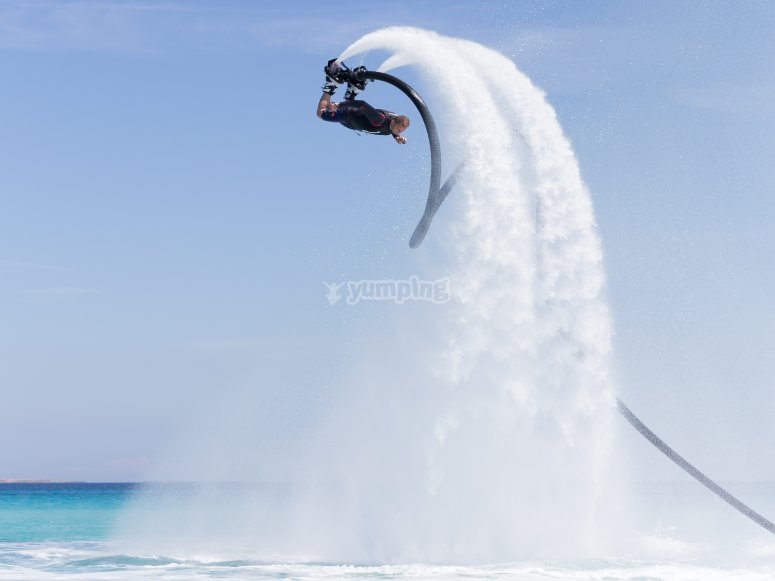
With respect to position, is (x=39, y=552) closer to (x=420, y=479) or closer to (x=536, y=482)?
(x=420, y=479)

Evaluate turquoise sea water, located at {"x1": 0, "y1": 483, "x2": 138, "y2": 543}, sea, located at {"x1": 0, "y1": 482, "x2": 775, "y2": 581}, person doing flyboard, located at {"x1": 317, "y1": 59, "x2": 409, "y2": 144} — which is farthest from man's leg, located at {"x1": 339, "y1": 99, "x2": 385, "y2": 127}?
turquoise sea water, located at {"x1": 0, "y1": 483, "x2": 138, "y2": 543}

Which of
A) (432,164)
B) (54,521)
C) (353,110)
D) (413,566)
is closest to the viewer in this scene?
(353,110)

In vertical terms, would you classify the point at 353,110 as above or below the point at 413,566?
above

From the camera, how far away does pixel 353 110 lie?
21.5 m

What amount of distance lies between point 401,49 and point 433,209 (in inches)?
164

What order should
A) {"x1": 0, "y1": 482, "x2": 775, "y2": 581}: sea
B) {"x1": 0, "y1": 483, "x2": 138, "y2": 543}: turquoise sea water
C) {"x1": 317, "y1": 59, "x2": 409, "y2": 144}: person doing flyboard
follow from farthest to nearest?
{"x1": 0, "y1": 483, "x2": 138, "y2": 543}: turquoise sea water → {"x1": 0, "y1": 482, "x2": 775, "y2": 581}: sea → {"x1": 317, "y1": 59, "x2": 409, "y2": 144}: person doing flyboard

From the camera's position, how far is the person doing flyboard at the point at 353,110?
2152 cm

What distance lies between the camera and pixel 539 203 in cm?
2911

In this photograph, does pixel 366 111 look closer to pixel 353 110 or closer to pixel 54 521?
pixel 353 110

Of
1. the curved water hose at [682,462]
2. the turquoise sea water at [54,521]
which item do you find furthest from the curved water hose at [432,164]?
the turquoise sea water at [54,521]

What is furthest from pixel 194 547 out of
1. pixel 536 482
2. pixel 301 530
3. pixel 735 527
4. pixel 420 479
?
pixel 735 527

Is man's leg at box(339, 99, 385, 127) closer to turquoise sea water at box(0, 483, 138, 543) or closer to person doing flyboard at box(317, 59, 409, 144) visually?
person doing flyboard at box(317, 59, 409, 144)

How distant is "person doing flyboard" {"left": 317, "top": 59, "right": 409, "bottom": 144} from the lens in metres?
21.5

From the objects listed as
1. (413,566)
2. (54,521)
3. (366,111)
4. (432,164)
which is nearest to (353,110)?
(366,111)
